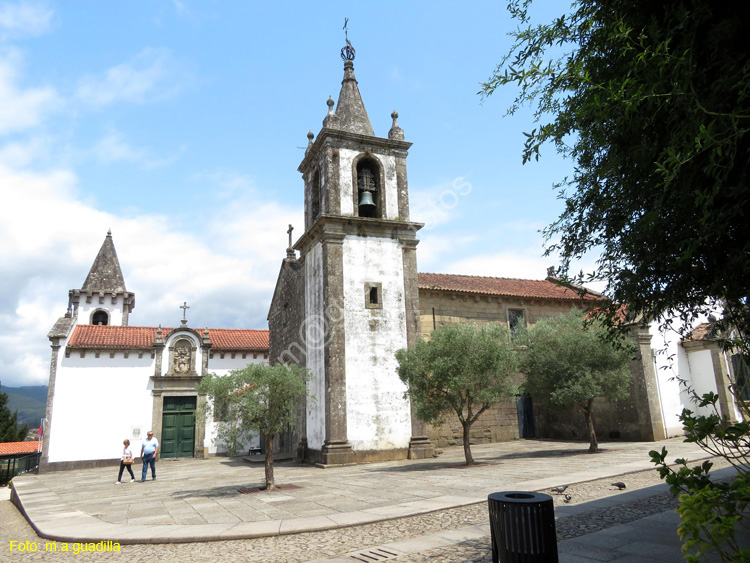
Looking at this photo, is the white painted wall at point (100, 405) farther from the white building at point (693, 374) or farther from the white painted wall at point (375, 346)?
the white building at point (693, 374)

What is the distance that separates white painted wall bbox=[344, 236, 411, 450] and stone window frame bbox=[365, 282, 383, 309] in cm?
15

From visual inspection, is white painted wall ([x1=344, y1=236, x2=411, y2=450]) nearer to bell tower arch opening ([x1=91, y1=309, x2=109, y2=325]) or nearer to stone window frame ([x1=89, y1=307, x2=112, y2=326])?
stone window frame ([x1=89, y1=307, x2=112, y2=326])

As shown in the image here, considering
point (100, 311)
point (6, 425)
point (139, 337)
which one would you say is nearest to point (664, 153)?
point (139, 337)

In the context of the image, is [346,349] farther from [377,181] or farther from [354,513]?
[354,513]

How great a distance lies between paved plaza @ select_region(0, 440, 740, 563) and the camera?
5.95 meters

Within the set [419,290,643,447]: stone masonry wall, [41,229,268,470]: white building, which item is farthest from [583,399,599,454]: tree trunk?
[41,229,268,470]: white building

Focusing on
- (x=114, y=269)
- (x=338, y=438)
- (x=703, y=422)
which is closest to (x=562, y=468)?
(x=338, y=438)

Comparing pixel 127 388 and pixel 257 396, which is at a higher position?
pixel 127 388

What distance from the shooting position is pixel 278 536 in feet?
22.8

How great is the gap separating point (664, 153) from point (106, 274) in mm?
44032

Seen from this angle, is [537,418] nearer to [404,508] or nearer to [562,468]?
[562,468]

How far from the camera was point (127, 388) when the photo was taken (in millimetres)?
24156

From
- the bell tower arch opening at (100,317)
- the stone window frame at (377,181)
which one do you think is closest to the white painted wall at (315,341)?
the stone window frame at (377,181)

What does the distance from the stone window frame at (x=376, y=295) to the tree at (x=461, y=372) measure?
356 cm
